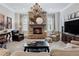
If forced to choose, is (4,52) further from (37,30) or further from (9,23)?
(37,30)

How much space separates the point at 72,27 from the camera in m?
3.81

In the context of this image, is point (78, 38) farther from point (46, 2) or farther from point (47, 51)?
point (46, 2)

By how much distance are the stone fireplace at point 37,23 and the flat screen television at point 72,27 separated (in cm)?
57

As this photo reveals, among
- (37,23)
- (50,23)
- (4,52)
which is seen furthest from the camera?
(37,23)

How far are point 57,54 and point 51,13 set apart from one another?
1189 mm

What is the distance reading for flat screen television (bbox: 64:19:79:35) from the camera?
3.73m

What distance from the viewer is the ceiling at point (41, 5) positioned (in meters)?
3.75

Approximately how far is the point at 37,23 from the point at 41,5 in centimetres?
51

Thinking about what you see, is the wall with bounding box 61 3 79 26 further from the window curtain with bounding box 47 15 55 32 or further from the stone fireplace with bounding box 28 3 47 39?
the stone fireplace with bounding box 28 3 47 39

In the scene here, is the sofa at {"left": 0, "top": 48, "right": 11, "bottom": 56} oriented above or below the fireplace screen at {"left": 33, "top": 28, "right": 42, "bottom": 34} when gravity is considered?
below

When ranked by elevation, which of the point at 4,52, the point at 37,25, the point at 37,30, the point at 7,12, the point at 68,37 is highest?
the point at 7,12

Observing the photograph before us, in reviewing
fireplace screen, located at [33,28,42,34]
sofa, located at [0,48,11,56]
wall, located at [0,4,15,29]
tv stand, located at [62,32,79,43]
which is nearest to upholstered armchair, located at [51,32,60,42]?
tv stand, located at [62,32,79,43]

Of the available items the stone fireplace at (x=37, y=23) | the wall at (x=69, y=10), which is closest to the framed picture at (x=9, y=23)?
the stone fireplace at (x=37, y=23)

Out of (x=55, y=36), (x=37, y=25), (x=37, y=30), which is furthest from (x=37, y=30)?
(x=55, y=36)
